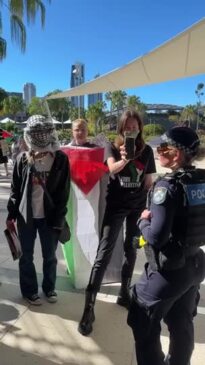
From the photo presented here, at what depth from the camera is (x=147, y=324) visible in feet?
6.12

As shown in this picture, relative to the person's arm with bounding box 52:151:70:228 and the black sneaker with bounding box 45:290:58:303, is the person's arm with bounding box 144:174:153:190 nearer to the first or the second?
the person's arm with bounding box 52:151:70:228

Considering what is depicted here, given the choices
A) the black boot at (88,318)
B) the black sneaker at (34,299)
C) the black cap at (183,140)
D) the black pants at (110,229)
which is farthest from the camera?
the black sneaker at (34,299)

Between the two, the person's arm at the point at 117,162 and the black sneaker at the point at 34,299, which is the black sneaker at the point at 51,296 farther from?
the person's arm at the point at 117,162

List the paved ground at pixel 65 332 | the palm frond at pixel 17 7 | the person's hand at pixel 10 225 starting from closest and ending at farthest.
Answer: the paved ground at pixel 65 332
the person's hand at pixel 10 225
the palm frond at pixel 17 7

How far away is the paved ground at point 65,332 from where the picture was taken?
2541mm

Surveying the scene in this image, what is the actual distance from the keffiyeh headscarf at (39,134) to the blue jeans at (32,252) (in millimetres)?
619

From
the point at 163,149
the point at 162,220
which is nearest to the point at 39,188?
the point at 163,149

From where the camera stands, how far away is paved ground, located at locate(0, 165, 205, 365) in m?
2.54

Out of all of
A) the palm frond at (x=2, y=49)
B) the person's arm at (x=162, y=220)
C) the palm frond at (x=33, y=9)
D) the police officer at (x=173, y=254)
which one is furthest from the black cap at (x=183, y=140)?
the palm frond at (x=2, y=49)

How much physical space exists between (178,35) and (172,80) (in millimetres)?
1707

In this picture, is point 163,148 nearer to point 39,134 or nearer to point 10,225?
point 39,134

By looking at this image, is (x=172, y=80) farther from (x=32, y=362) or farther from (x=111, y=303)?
(x=32, y=362)

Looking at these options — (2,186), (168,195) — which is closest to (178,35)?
(168,195)

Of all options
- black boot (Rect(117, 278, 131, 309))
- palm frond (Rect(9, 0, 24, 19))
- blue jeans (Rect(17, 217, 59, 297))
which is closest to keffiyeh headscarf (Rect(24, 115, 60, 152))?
blue jeans (Rect(17, 217, 59, 297))
